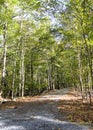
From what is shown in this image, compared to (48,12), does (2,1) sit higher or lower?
higher

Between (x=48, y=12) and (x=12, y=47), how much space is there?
38.6ft

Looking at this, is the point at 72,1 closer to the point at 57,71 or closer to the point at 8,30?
the point at 8,30

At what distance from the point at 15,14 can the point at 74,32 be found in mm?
5090

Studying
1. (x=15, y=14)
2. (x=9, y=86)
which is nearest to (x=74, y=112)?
(x=15, y=14)

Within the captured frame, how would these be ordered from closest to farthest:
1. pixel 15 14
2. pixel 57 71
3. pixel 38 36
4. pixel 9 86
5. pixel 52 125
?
pixel 52 125, pixel 15 14, pixel 38 36, pixel 9 86, pixel 57 71

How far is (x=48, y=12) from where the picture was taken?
16.3 meters

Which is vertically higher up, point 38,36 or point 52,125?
point 38,36

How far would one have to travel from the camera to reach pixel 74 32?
18.7m

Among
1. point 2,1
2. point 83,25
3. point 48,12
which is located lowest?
point 83,25

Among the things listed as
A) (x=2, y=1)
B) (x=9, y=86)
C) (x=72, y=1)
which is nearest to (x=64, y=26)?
(x=72, y=1)

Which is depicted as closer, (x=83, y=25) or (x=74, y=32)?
(x=83, y=25)

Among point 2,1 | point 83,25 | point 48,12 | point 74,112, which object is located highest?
point 2,1

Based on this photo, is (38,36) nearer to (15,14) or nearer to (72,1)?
(15,14)

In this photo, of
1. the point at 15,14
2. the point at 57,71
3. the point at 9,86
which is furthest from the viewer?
the point at 57,71
